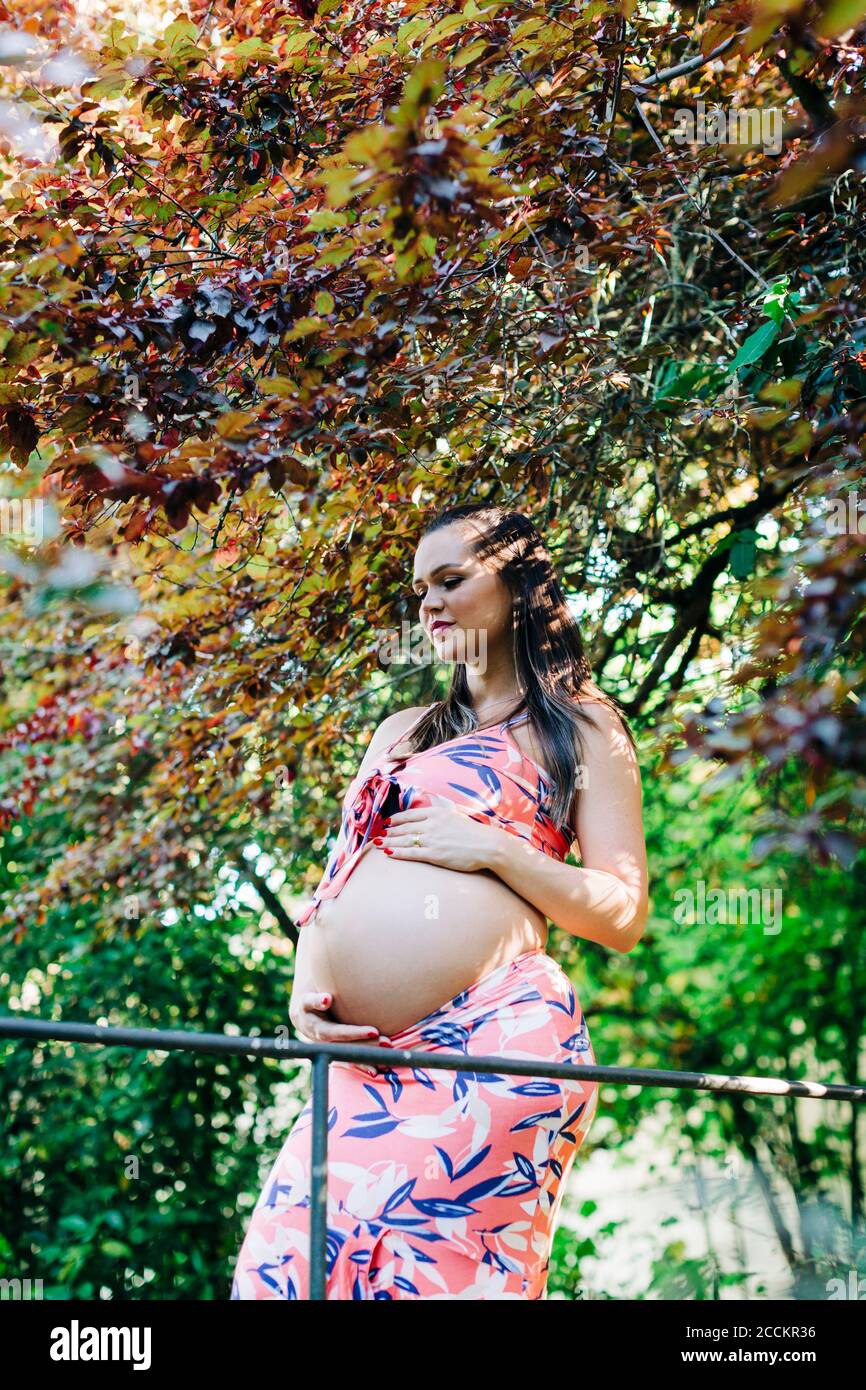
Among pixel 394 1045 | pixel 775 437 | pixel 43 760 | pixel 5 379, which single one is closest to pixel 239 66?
pixel 5 379

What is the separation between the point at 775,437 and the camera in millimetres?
3791

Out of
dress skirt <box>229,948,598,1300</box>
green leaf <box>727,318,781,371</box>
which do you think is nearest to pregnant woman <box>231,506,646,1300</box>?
dress skirt <box>229,948,598,1300</box>

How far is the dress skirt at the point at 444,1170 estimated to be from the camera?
2.08 m

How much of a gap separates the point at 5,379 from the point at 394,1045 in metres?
1.54

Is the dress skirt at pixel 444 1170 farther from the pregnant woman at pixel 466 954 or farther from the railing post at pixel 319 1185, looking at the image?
the railing post at pixel 319 1185

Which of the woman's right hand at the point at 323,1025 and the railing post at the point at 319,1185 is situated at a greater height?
the woman's right hand at the point at 323,1025

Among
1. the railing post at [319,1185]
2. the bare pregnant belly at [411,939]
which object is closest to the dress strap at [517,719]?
the bare pregnant belly at [411,939]

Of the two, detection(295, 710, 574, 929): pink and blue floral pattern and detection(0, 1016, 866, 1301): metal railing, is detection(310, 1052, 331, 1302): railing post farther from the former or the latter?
detection(295, 710, 574, 929): pink and blue floral pattern

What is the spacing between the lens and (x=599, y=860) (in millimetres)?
2484

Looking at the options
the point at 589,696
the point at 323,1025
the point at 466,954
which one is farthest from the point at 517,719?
the point at 323,1025

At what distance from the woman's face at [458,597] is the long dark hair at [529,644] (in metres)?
0.04

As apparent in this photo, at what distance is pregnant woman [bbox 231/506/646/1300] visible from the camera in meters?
2.11

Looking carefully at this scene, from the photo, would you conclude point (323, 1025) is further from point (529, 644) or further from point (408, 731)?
point (529, 644)

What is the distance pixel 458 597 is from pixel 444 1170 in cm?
116
